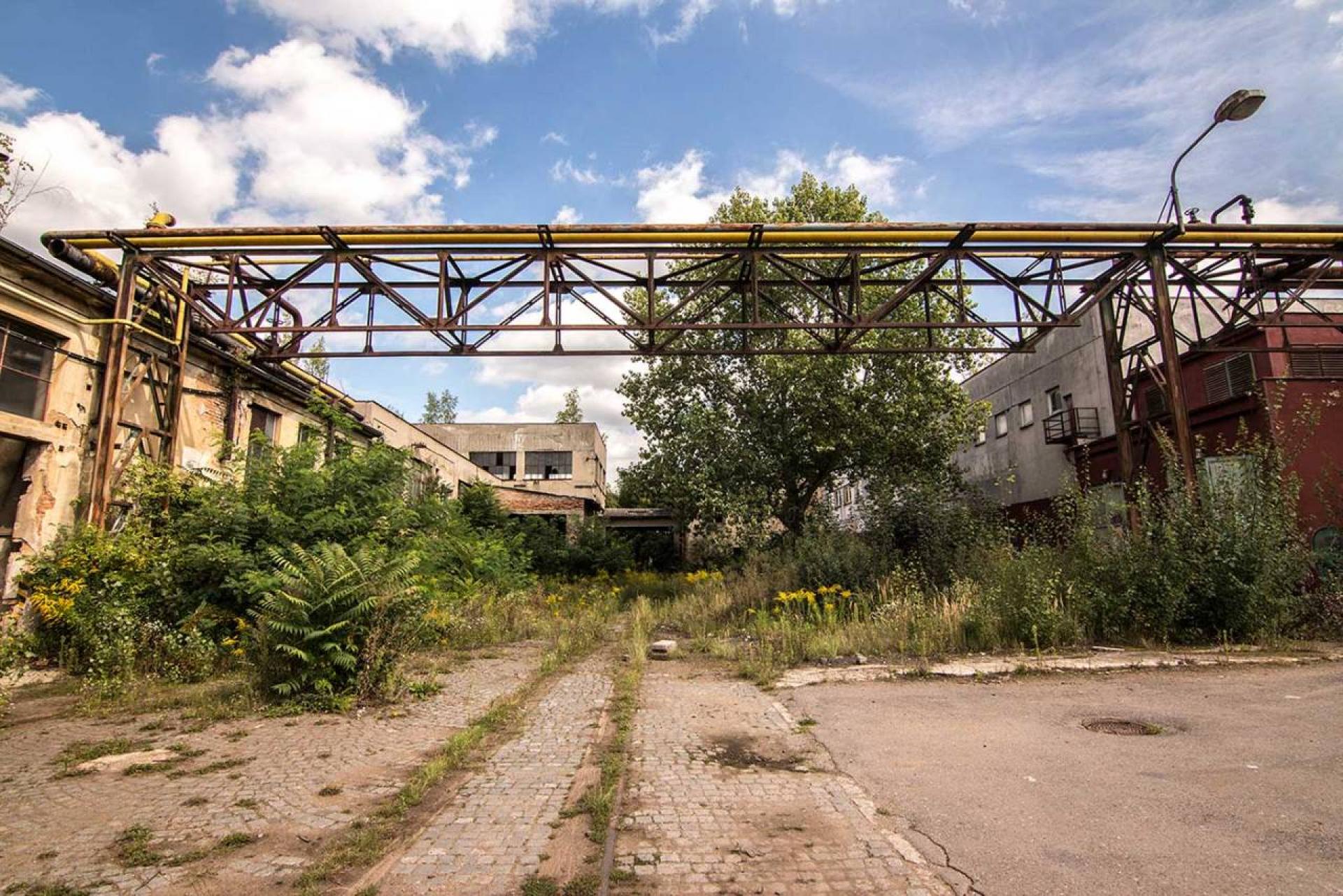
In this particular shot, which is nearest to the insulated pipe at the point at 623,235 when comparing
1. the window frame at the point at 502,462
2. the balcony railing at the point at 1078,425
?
the balcony railing at the point at 1078,425

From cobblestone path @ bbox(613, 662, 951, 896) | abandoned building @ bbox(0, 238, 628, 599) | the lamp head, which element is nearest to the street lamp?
the lamp head

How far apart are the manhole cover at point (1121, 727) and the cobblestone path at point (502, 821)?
432 centimetres

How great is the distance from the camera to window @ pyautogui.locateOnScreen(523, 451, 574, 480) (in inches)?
1647

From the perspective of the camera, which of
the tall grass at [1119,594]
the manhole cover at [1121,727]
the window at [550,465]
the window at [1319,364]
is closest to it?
the manhole cover at [1121,727]

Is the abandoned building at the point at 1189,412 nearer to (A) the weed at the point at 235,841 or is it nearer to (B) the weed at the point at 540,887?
(B) the weed at the point at 540,887

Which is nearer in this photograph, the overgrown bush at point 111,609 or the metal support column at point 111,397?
the overgrown bush at point 111,609

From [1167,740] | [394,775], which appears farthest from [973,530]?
[394,775]

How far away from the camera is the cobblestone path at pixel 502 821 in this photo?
342cm

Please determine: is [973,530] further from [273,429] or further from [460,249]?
[273,429]

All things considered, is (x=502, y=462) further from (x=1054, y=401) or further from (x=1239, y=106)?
(x=1239, y=106)

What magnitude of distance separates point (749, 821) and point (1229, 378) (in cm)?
1769

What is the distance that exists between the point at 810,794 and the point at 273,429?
1467cm

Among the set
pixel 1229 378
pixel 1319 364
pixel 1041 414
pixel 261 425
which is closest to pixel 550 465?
pixel 1041 414

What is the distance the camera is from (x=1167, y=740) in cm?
559
